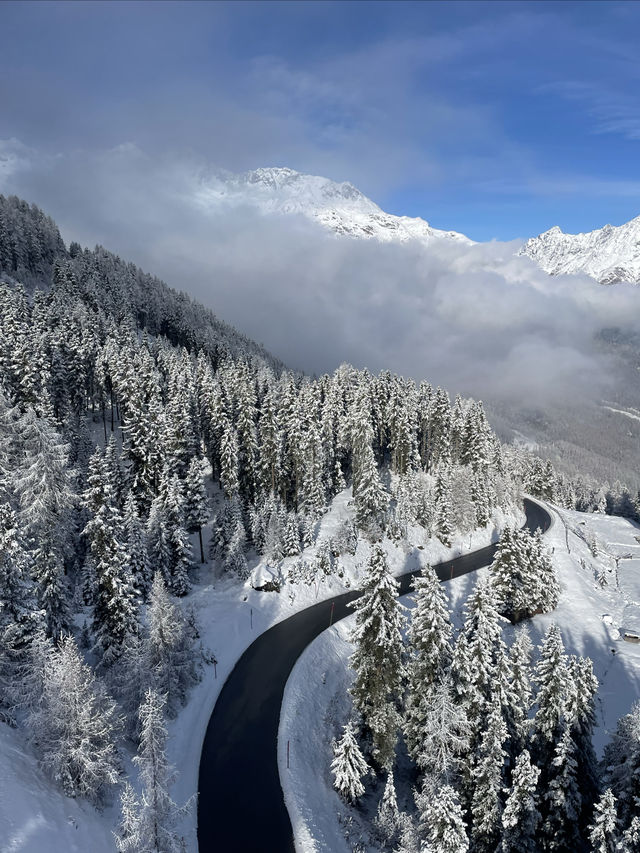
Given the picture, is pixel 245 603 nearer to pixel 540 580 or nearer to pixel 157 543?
pixel 157 543

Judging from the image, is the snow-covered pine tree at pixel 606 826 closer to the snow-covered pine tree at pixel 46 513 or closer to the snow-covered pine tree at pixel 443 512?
the snow-covered pine tree at pixel 46 513

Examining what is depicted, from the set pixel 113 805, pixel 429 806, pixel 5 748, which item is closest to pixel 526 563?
pixel 429 806

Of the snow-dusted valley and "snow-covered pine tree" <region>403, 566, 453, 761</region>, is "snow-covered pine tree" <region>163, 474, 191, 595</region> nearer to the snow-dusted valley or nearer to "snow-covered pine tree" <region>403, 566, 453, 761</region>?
the snow-dusted valley

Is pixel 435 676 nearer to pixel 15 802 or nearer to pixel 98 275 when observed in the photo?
pixel 15 802

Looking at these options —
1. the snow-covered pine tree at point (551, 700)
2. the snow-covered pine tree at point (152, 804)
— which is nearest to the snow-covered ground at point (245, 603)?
the snow-covered pine tree at point (152, 804)

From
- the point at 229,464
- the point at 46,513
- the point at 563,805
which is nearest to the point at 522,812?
the point at 563,805

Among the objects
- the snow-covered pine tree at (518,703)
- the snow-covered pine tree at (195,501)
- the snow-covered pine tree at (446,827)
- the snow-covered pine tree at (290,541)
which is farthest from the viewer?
the snow-covered pine tree at (290,541)
